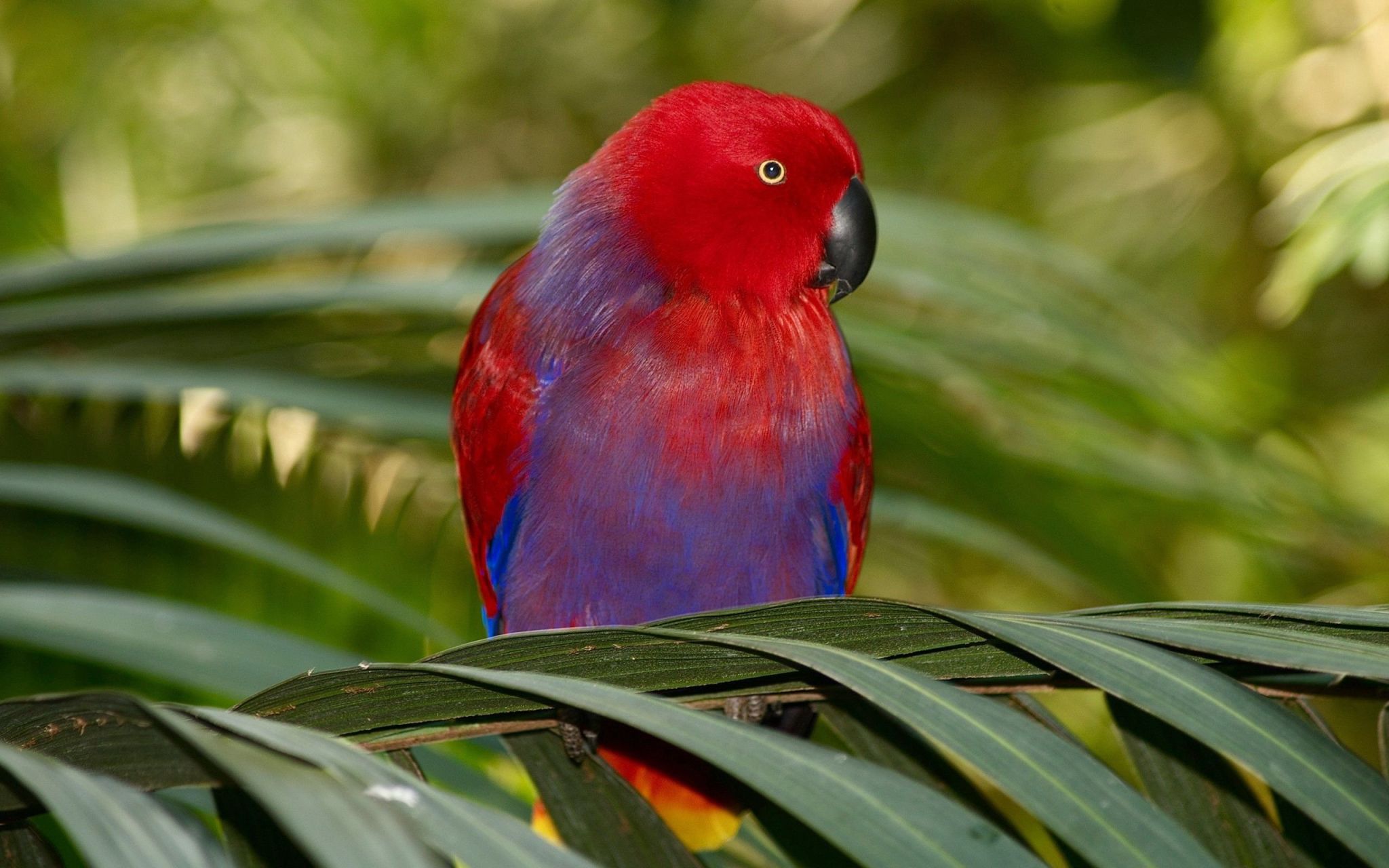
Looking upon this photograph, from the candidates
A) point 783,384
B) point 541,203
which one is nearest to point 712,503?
point 783,384

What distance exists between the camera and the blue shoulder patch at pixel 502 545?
4.02 ft

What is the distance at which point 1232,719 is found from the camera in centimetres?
52

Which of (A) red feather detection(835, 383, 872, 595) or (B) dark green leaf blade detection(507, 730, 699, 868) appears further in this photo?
(A) red feather detection(835, 383, 872, 595)

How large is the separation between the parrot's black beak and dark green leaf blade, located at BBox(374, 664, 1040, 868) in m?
0.79

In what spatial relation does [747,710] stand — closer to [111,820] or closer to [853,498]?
[853,498]

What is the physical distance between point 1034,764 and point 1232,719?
0.09m

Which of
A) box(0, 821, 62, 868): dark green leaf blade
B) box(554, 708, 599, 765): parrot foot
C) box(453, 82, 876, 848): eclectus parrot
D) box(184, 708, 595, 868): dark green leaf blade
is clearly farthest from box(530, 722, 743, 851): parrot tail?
box(184, 708, 595, 868): dark green leaf blade

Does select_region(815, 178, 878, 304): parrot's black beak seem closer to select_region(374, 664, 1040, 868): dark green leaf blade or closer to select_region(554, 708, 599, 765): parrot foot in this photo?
select_region(554, 708, 599, 765): parrot foot

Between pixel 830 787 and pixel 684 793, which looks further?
pixel 684 793

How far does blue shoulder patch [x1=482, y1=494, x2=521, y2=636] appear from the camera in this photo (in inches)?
48.3

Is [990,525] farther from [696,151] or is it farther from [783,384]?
[696,151]

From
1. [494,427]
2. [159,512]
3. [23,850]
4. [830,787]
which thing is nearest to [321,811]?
[830,787]

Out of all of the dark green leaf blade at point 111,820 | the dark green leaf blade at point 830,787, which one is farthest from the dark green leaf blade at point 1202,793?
the dark green leaf blade at point 111,820

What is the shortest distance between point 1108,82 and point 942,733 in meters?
3.06
